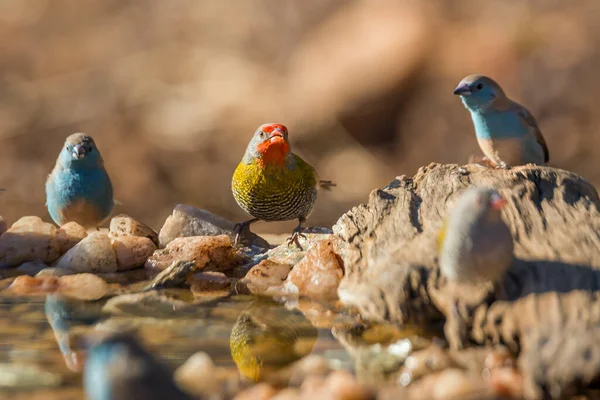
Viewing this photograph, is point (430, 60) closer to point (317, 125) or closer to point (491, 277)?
point (317, 125)

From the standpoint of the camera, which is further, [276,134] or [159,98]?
[159,98]

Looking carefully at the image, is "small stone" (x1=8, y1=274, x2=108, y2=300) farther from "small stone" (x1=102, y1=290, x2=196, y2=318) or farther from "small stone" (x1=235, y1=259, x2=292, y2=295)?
"small stone" (x1=235, y1=259, x2=292, y2=295)

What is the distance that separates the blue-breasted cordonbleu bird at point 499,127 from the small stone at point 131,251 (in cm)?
202

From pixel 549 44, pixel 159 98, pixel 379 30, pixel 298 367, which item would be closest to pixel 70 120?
pixel 159 98

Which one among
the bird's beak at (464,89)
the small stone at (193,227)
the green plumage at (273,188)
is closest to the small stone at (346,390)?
the green plumage at (273,188)

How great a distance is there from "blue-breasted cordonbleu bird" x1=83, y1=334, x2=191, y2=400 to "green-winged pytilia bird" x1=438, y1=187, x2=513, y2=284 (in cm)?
106

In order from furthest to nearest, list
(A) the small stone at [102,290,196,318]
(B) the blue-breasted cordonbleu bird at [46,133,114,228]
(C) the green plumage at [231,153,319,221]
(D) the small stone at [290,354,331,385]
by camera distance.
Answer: (B) the blue-breasted cordonbleu bird at [46,133,114,228], (C) the green plumage at [231,153,319,221], (A) the small stone at [102,290,196,318], (D) the small stone at [290,354,331,385]

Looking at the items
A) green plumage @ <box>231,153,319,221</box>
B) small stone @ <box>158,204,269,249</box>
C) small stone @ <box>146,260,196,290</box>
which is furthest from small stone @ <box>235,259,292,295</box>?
small stone @ <box>158,204,269,249</box>

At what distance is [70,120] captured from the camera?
9.50 metres

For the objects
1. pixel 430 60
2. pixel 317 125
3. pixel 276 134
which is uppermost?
pixel 430 60

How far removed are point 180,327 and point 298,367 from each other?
65 centimetres

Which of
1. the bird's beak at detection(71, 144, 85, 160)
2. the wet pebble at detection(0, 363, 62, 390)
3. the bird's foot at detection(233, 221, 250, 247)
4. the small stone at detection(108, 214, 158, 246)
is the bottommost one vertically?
the wet pebble at detection(0, 363, 62, 390)

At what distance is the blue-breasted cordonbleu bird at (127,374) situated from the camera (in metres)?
2.25

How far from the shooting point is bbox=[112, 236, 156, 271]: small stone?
4.45 metres
